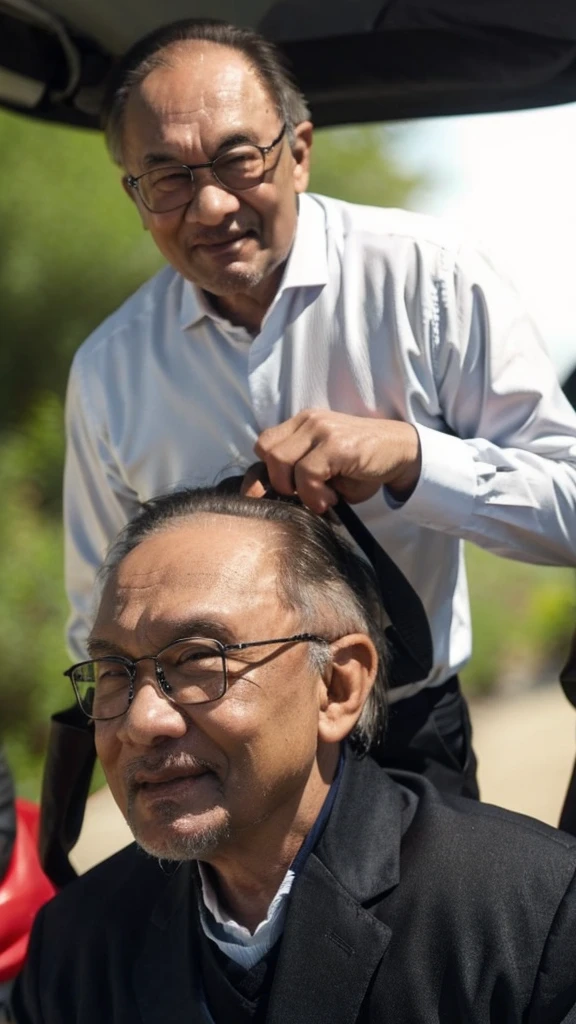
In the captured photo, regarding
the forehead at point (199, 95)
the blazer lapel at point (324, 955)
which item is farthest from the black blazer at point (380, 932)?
the forehead at point (199, 95)

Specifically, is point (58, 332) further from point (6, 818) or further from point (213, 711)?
point (213, 711)

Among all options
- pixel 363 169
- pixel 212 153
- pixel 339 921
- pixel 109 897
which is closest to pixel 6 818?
pixel 109 897

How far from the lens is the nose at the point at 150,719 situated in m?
1.73

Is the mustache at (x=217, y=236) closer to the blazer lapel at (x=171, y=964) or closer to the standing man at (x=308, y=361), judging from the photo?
the standing man at (x=308, y=361)

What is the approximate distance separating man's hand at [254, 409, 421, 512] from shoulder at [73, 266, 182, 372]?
21.0 inches

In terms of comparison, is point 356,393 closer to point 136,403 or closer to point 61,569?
point 136,403

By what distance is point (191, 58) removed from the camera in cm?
203

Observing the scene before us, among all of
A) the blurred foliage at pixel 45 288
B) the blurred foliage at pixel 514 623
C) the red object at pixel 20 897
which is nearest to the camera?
the red object at pixel 20 897

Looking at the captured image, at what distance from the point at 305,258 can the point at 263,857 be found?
92cm

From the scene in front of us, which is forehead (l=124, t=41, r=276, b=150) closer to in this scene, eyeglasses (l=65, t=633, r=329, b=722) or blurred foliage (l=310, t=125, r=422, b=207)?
eyeglasses (l=65, t=633, r=329, b=722)

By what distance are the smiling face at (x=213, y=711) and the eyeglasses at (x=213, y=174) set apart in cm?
48

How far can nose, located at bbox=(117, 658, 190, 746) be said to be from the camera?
1.73 metres

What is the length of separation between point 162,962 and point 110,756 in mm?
326

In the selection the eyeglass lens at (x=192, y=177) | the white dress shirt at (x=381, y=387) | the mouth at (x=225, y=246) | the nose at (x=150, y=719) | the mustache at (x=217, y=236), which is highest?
the eyeglass lens at (x=192, y=177)
